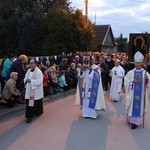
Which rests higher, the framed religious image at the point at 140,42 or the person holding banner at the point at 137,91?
the framed religious image at the point at 140,42

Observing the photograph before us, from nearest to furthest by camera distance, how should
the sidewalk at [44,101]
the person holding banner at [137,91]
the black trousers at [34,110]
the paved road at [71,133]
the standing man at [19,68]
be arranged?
1. the paved road at [71,133]
2. the person holding banner at [137,91]
3. the black trousers at [34,110]
4. the sidewalk at [44,101]
5. the standing man at [19,68]

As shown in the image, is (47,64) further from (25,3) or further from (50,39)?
(25,3)

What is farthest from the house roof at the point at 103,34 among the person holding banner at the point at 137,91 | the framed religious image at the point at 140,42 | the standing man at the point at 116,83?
the person holding banner at the point at 137,91

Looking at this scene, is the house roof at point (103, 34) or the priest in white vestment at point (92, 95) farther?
the house roof at point (103, 34)

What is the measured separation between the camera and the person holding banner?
10977mm

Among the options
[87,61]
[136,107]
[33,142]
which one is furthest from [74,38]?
[33,142]

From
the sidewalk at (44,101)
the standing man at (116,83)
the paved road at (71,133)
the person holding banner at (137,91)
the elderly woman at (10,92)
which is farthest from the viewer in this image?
the standing man at (116,83)

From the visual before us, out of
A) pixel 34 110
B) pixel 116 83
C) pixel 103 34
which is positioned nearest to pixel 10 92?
pixel 34 110

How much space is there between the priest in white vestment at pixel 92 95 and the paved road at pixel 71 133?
0.28 metres

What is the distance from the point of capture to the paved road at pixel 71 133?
8594 mm

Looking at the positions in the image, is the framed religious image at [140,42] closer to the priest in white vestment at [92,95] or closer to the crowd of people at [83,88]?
the crowd of people at [83,88]

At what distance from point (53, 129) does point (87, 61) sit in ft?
10.2

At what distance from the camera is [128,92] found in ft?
36.9

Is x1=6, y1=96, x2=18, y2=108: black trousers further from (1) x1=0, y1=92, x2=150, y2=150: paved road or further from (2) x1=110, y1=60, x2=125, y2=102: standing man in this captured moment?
(2) x1=110, y1=60, x2=125, y2=102: standing man
